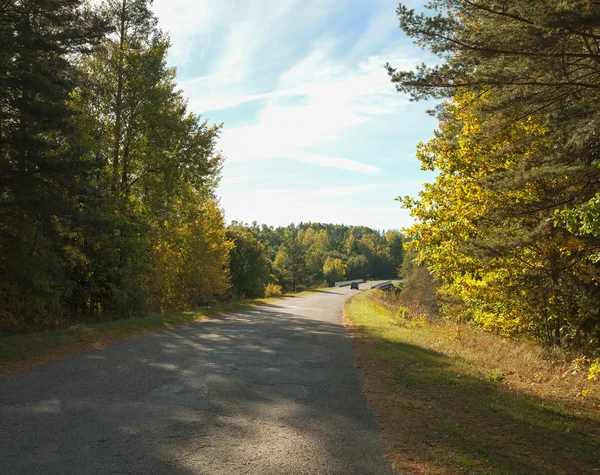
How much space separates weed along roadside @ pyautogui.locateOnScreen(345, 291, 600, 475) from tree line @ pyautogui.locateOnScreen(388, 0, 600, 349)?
169cm

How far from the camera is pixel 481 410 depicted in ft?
20.8

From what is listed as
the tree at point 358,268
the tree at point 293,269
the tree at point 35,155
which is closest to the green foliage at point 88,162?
the tree at point 35,155

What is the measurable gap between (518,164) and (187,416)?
8567mm

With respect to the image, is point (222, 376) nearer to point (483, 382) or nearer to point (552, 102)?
point (483, 382)

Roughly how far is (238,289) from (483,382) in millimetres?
44624

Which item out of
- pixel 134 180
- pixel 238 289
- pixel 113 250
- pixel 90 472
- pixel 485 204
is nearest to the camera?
pixel 90 472

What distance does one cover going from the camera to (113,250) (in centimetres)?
1820

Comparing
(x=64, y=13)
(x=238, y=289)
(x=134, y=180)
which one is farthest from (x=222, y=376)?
(x=238, y=289)

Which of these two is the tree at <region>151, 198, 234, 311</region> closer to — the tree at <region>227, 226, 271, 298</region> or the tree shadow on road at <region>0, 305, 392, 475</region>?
the tree at <region>227, 226, 271, 298</region>

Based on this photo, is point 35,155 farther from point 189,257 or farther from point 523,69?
point 189,257

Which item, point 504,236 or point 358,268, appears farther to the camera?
point 358,268

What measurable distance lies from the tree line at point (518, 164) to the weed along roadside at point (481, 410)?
169cm

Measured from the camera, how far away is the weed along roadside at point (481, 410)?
4660mm

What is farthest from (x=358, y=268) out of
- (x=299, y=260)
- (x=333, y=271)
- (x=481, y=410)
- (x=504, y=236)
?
(x=481, y=410)
